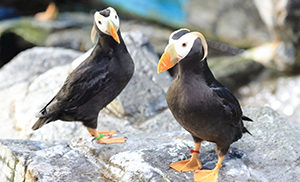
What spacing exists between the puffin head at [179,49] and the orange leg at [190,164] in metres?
0.91

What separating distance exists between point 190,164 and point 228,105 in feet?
2.06

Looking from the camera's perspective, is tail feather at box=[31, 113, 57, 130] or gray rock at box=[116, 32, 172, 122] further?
gray rock at box=[116, 32, 172, 122]

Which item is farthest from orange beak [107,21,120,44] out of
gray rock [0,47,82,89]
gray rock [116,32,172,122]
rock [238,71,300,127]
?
rock [238,71,300,127]

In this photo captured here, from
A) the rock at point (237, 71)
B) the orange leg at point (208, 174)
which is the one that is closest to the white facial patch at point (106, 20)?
the orange leg at point (208, 174)

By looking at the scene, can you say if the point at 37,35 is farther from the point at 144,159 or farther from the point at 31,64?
the point at 144,159

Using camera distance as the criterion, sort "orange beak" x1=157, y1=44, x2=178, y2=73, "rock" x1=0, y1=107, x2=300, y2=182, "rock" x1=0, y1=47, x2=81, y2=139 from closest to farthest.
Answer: "orange beak" x1=157, y1=44, x2=178, y2=73, "rock" x1=0, y1=107, x2=300, y2=182, "rock" x1=0, y1=47, x2=81, y2=139

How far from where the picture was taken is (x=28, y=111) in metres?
4.74

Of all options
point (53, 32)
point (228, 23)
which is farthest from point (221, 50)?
point (53, 32)

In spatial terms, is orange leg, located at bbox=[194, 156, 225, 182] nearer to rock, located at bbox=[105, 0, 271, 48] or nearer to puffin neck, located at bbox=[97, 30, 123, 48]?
puffin neck, located at bbox=[97, 30, 123, 48]

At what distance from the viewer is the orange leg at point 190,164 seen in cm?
272

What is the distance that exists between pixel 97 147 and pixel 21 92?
2.87m

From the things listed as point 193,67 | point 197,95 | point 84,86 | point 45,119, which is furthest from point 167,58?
point 45,119

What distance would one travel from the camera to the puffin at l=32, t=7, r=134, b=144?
A: 10.3 feet

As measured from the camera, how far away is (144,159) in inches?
108
